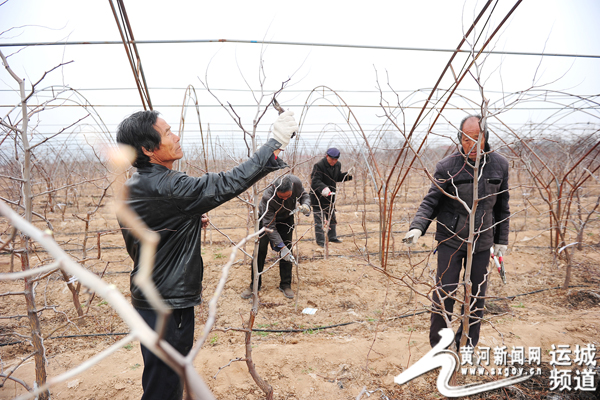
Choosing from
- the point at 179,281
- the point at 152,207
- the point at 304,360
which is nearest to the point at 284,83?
the point at 152,207

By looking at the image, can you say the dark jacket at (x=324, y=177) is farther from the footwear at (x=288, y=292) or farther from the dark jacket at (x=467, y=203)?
the dark jacket at (x=467, y=203)

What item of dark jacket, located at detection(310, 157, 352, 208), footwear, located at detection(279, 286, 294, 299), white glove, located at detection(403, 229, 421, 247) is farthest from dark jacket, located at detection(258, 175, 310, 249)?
dark jacket, located at detection(310, 157, 352, 208)

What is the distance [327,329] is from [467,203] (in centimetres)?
177

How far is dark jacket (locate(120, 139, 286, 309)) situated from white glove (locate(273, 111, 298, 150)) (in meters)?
0.04

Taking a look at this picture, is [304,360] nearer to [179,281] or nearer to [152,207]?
[179,281]

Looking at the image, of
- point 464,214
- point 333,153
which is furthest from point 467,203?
point 333,153

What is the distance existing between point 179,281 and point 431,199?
5.78 ft

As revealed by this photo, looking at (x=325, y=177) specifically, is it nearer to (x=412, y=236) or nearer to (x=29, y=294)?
(x=412, y=236)

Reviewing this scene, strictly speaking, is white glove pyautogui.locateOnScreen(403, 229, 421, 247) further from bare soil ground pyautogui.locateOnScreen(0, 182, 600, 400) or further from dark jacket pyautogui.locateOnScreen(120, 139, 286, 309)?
dark jacket pyautogui.locateOnScreen(120, 139, 286, 309)

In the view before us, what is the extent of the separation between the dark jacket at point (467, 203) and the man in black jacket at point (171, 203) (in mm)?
1305

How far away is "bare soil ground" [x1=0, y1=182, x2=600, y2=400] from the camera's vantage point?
229cm

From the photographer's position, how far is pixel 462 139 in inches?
84.0

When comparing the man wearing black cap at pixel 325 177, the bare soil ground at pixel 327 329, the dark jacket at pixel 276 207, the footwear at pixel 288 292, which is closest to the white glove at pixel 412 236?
the bare soil ground at pixel 327 329

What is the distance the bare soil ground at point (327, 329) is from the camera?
7.51 ft
